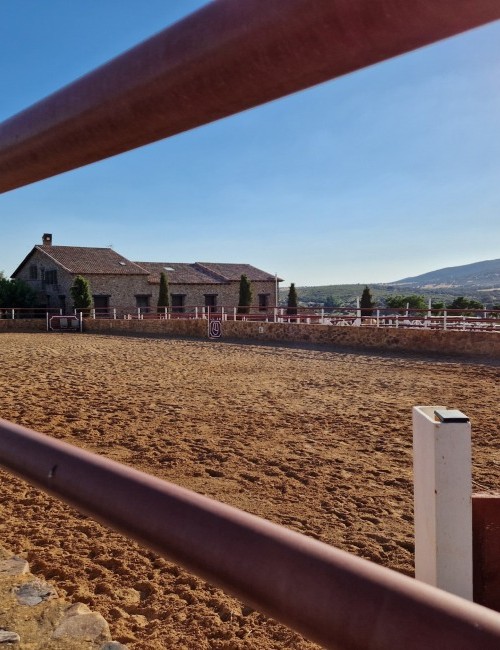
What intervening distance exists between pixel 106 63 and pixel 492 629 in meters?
0.56

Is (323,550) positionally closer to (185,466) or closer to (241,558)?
(241,558)

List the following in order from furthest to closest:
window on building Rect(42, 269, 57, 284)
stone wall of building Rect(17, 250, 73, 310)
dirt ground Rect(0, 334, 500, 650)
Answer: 1. window on building Rect(42, 269, 57, 284)
2. stone wall of building Rect(17, 250, 73, 310)
3. dirt ground Rect(0, 334, 500, 650)

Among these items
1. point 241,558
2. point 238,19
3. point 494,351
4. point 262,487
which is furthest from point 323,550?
point 494,351

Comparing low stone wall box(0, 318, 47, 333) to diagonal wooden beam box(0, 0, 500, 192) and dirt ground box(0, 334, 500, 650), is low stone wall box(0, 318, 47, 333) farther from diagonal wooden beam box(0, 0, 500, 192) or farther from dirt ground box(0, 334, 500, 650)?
diagonal wooden beam box(0, 0, 500, 192)

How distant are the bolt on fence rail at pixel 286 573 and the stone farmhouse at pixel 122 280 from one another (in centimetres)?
3122

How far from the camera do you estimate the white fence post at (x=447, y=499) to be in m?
1.05

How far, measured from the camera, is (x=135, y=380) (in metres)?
9.26

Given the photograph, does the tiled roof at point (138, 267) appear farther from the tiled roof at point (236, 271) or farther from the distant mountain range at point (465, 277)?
the distant mountain range at point (465, 277)

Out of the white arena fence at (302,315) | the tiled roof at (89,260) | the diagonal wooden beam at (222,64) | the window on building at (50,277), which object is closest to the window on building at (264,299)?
the white arena fence at (302,315)

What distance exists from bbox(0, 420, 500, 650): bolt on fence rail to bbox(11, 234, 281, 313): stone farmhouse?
102ft

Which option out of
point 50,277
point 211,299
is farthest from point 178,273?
point 50,277

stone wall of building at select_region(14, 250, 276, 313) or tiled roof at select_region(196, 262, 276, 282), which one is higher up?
tiled roof at select_region(196, 262, 276, 282)

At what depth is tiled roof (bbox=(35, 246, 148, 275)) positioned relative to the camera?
32531 millimetres

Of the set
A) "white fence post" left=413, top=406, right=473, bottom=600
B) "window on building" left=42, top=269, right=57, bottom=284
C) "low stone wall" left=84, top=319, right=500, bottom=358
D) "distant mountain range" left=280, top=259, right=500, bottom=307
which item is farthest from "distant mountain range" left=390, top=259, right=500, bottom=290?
"white fence post" left=413, top=406, right=473, bottom=600
